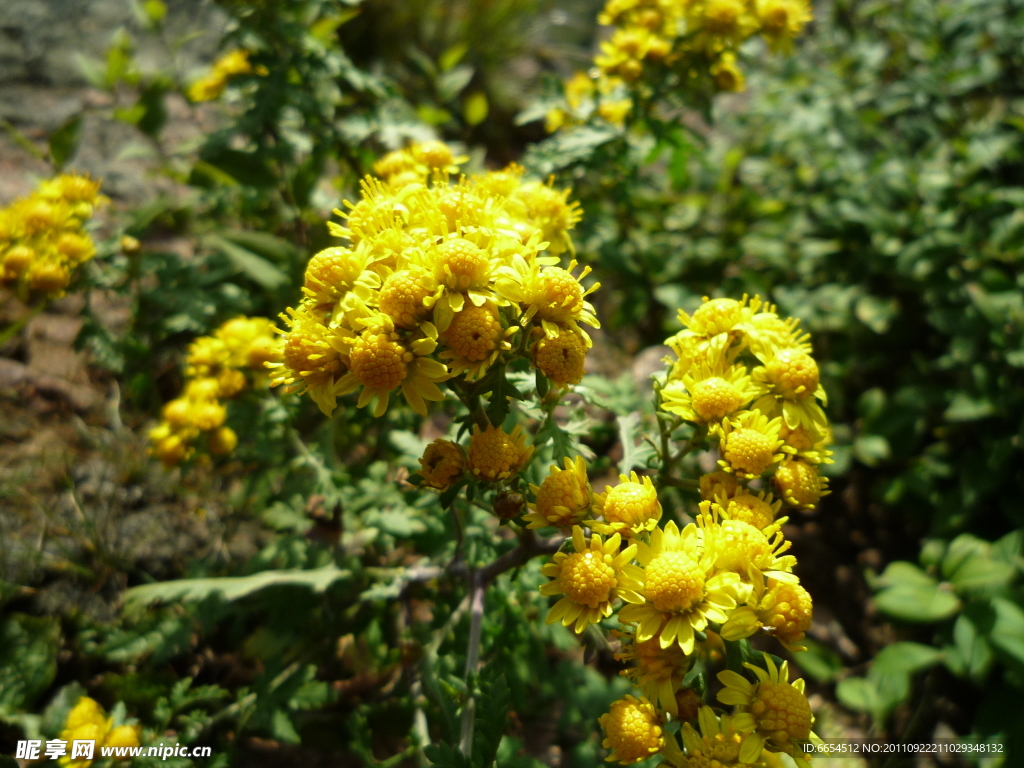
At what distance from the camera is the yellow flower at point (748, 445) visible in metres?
1.63

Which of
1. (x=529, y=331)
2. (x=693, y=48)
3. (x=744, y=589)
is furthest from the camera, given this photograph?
(x=693, y=48)

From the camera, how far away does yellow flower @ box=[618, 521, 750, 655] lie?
146 centimetres

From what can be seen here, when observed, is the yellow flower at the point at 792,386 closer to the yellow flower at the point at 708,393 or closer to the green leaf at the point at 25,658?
the yellow flower at the point at 708,393

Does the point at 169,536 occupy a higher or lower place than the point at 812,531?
higher

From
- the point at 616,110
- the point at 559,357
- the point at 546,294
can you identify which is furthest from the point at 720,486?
the point at 616,110

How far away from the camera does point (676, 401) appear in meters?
1.75

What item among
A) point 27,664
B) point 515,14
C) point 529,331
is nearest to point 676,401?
point 529,331

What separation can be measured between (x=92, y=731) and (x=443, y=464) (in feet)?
5.58

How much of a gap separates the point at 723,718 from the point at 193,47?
6056 mm

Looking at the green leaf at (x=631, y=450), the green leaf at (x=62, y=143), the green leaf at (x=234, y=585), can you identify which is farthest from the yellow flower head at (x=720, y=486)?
the green leaf at (x=62, y=143)

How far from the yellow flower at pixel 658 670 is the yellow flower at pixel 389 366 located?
2.60 feet

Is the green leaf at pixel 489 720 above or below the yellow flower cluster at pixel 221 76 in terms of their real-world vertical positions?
below

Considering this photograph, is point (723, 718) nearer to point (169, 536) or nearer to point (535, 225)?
point (535, 225)

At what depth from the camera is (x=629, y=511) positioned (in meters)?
1.56
